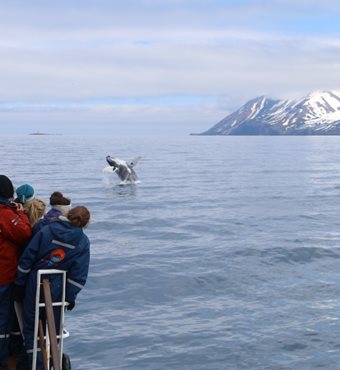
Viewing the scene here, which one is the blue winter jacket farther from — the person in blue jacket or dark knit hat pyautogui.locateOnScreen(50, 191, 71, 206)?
dark knit hat pyautogui.locateOnScreen(50, 191, 71, 206)

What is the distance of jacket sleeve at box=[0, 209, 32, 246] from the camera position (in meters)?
8.02

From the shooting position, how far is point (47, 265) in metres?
7.84

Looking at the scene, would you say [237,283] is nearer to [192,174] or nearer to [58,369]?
[58,369]

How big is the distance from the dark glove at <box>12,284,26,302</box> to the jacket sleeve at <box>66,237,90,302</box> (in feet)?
1.98

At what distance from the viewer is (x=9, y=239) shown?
8133 mm

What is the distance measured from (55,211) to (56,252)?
27.4 inches

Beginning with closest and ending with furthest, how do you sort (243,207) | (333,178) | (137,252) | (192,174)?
(137,252) < (243,207) < (333,178) < (192,174)

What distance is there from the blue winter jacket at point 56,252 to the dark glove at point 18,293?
0.10 meters

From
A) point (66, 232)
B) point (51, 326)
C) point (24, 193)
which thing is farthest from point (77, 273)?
point (24, 193)

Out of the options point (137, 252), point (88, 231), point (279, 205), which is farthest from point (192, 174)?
point (137, 252)

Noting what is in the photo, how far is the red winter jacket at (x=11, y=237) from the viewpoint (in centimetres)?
802

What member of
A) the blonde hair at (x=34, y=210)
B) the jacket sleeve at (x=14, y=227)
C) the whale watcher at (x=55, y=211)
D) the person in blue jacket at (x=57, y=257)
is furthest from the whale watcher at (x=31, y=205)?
the person in blue jacket at (x=57, y=257)

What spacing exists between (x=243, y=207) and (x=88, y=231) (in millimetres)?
11730

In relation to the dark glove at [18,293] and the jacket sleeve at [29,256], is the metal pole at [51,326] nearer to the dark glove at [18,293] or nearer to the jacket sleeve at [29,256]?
the jacket sleeve at [29,256]
